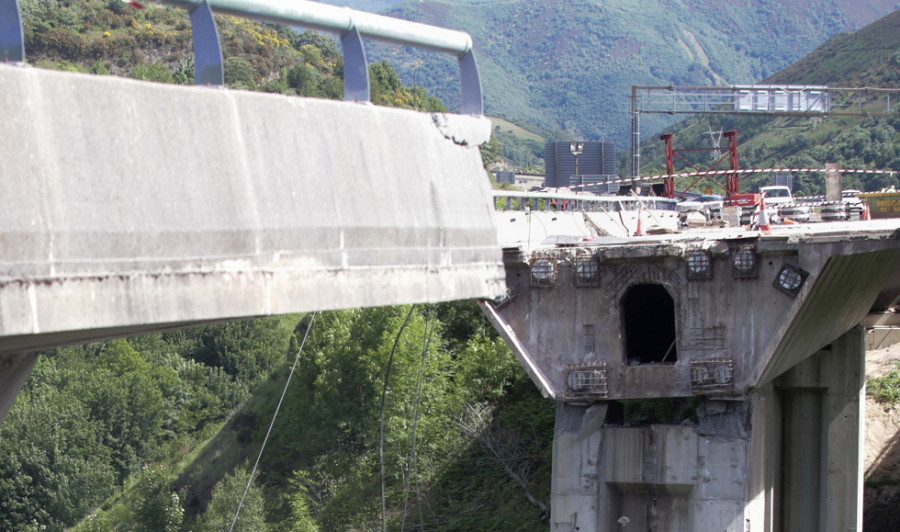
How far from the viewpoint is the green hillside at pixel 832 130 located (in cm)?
8594

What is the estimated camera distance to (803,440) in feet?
86.4

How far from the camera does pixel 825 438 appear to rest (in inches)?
1007

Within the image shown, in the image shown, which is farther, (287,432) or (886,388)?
(287,432)

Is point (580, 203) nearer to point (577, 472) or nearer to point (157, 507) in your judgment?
point (577, 472)

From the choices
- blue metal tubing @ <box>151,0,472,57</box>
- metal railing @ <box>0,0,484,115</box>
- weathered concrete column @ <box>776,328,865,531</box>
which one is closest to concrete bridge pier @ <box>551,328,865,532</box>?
weathered concrete column @ <box>776,328,865,531</box>

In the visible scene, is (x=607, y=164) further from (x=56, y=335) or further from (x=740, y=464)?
(x=56, y=335)

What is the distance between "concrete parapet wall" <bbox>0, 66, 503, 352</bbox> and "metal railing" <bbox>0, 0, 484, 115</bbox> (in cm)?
17

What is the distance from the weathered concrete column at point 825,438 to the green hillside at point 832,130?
55118mm

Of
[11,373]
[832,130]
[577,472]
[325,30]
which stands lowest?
[577,472]

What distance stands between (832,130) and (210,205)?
96.3 m

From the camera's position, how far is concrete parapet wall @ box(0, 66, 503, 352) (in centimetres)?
513

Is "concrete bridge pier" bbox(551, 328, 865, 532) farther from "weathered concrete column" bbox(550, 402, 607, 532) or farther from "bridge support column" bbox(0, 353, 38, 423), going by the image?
"bridge support column" bbox(0, 353, 38, 423)

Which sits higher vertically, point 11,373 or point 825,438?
point 11,373

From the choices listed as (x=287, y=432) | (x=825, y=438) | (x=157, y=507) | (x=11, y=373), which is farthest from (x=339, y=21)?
(x=157, y=507)
